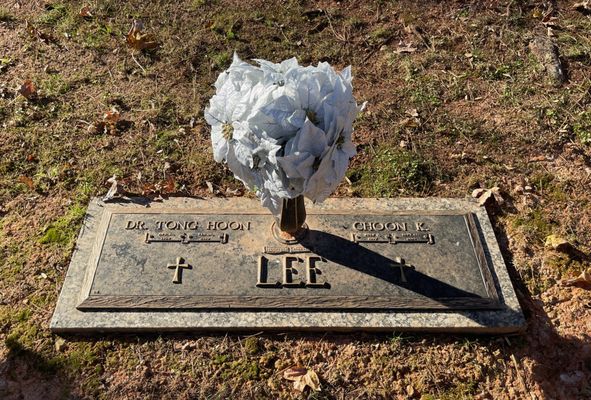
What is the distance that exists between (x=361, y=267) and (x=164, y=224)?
144 centimetres

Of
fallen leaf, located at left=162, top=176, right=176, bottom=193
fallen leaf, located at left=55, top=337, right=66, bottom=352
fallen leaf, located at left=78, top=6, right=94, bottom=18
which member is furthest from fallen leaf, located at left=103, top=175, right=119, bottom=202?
fallen leaf, located at left=78, top=6, right=94, bottom=18

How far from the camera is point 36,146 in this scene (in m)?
4.53

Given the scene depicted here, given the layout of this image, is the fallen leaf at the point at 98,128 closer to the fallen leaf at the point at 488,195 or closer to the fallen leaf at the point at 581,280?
the fallen leaf at the point at 488,195

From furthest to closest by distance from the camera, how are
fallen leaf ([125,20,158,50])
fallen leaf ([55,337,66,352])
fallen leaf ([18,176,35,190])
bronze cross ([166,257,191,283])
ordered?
fallen leaf ([125,20,158,50]) → fallen leaf ([18,176,35,190]) → bronze cross ([166,257,191,283]) → fallen leaf ([55,337,66,352])

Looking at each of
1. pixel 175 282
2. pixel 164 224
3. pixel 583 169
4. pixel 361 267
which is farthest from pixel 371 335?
pixel 583 169

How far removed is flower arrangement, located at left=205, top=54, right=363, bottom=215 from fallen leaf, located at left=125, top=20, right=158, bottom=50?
10.4ft

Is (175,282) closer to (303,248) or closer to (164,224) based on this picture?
(164,224)

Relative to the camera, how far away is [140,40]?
18.0ft

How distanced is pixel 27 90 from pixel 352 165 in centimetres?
325

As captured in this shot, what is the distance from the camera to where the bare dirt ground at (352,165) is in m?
3.15

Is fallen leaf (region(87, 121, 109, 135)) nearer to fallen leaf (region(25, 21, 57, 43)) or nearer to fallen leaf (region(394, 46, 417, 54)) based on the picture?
fallen leaf (region(25, 21, 57, 43))

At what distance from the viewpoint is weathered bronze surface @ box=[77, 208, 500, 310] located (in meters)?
3.27

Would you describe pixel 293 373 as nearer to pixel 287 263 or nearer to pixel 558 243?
pixel 287 263

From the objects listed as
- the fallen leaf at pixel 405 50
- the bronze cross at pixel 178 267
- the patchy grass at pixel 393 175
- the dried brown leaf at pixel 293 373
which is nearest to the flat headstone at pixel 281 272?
the bronze cross at pixel 178 267
